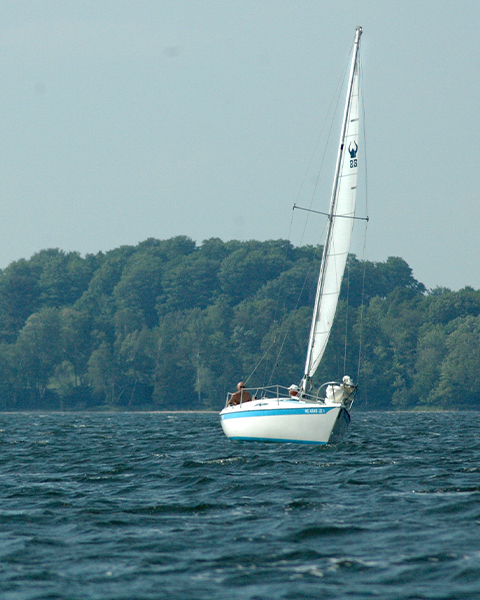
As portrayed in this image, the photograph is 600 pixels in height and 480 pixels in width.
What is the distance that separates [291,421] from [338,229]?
836 cm

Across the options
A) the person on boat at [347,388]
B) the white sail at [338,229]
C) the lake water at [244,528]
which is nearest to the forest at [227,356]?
the white sail at [338,229]

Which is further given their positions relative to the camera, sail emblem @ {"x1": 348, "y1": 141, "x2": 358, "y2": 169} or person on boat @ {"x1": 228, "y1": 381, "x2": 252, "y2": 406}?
sail emblem @ {"x1": 348, "y1": 141, "x2": 358, "y2": 169}

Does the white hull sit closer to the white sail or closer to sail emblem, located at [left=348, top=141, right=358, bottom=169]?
the white sail

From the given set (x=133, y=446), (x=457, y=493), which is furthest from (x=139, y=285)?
(x=457, y=493)

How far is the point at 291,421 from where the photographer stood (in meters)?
34.5

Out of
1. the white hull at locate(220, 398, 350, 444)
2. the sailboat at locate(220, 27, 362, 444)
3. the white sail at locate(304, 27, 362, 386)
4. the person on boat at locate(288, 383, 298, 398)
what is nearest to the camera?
the white hull at locate(220, 398, 350, 444)

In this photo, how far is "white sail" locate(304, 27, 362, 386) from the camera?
38062 mm

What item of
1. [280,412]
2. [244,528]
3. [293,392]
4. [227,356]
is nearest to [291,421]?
[280,412]

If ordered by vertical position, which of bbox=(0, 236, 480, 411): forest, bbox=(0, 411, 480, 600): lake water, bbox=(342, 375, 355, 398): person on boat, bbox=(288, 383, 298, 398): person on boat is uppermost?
bbox=(0, 236, 480, 411): forest

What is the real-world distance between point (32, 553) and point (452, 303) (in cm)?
15638

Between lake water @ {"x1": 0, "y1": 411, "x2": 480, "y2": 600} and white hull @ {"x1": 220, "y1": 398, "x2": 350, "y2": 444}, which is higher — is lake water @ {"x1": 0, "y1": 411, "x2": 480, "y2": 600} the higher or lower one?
the lower one

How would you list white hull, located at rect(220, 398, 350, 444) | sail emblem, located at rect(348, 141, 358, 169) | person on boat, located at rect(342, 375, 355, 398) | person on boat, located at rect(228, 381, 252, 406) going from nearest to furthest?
white hull, located at rect(220, 398, 350, 444), person on boat, located at rect(342, 375, 355, 398), person on boat, located at rect(228, 381, 252, 406), sail emblem, located at rect(348, 141, 358, 169)

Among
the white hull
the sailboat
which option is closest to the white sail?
the sailboat

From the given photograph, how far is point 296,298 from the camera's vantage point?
180250 mm
